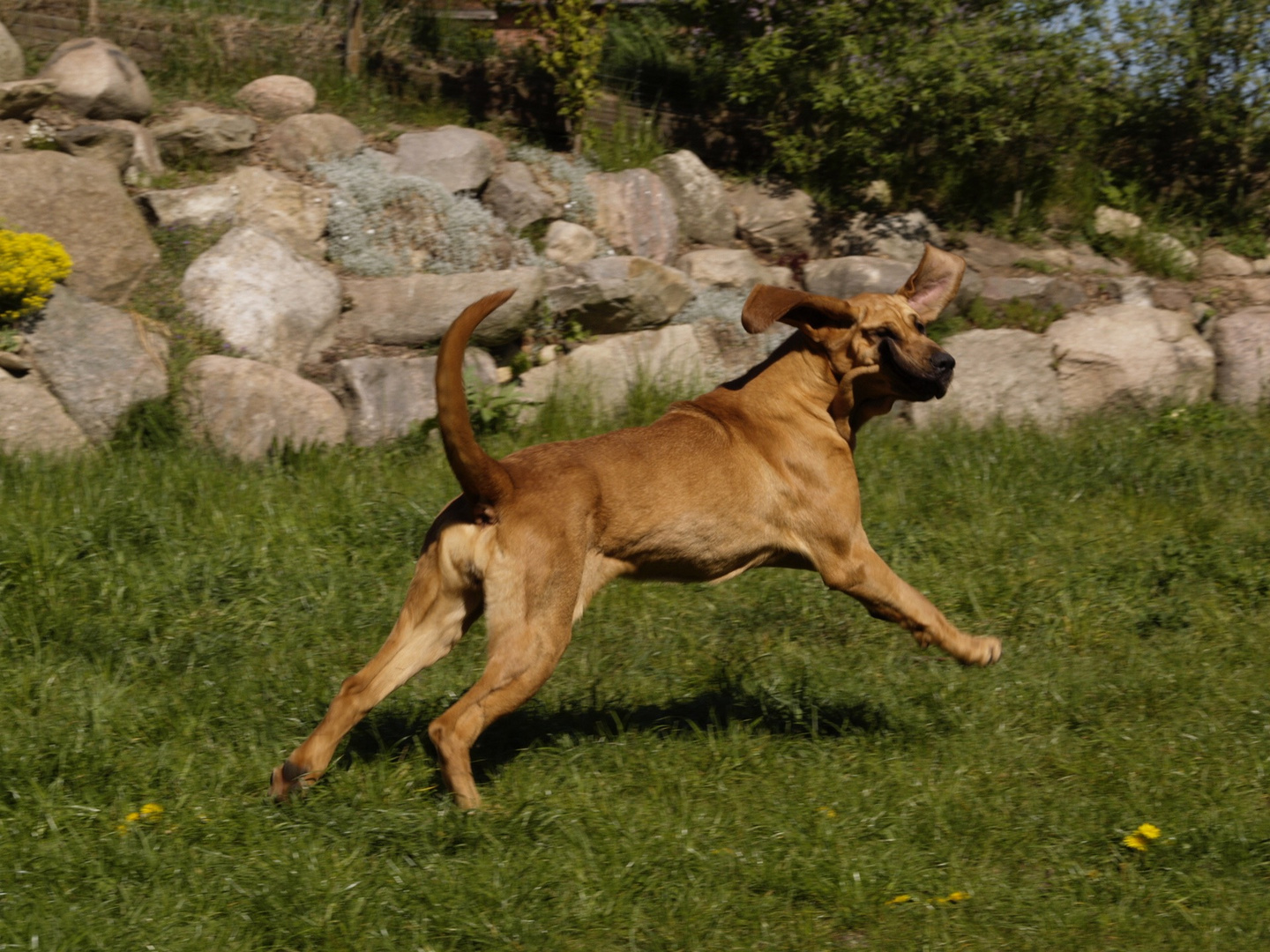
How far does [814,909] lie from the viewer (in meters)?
4.23

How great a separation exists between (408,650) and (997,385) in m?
6.85

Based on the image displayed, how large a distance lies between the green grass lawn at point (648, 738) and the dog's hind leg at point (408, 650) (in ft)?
0.47

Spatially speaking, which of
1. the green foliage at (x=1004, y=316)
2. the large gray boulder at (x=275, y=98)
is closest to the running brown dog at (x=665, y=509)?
the green foliage at (x=1004, y=316)

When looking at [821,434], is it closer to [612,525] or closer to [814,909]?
[612,525]

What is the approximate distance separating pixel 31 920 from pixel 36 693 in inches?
65.4

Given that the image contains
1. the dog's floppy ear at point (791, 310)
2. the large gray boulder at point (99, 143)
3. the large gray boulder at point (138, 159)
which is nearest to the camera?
the dog's floppy ear at point (791, 310)

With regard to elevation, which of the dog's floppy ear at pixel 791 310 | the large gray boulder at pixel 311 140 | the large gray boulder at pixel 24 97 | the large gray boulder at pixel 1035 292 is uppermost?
the dog's floppy ear at pixel 791 310

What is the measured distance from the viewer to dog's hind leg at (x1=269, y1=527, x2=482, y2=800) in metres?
4.62

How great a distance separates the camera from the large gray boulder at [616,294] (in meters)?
10.1

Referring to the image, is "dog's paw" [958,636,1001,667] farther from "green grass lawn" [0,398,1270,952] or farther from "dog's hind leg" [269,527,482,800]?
"dog's hind leg" [269,527,482,800]

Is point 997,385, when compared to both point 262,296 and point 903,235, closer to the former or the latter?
point 903,235

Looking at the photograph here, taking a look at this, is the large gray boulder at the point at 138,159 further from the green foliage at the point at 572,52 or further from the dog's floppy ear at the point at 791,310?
the dog's floppy ear at the point at 791,310

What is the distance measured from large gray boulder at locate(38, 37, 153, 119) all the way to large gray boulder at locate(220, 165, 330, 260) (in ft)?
3.17

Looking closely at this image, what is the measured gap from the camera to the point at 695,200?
11.5 m
